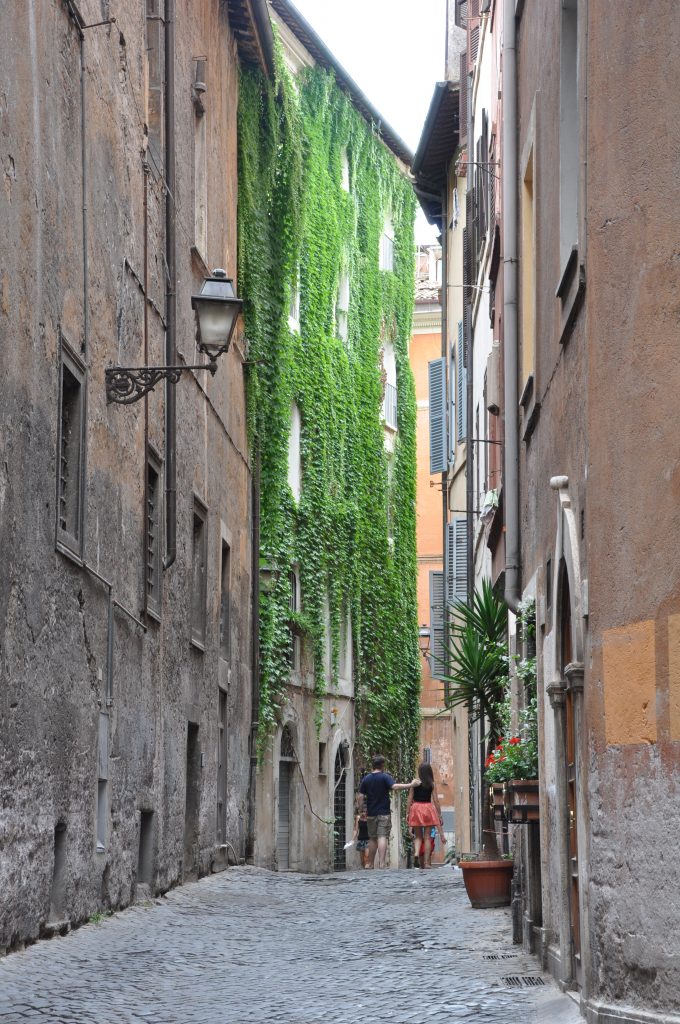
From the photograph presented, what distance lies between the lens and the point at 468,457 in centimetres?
2166

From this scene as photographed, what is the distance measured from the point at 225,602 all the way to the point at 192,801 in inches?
139

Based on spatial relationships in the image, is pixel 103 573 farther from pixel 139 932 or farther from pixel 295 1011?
pixel 295 1011

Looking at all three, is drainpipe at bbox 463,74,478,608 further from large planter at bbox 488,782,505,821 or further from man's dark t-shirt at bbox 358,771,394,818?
large planter at bbox 488,782,505,821

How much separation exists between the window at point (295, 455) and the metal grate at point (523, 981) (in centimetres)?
1741

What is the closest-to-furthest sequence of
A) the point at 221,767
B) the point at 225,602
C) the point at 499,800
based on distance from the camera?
the point at 499,800 < the point at 221,767 < the point at 225,602

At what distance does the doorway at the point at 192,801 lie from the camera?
52.7 ft

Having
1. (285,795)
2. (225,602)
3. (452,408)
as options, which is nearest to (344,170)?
(452,408)

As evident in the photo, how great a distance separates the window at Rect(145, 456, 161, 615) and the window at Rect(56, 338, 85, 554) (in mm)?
2930

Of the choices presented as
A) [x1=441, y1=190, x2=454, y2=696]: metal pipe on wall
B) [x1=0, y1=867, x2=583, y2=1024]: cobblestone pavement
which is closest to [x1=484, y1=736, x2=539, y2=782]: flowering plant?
[x1=0, y1=867, x2=583, y2=1024]: cobblestone pavement

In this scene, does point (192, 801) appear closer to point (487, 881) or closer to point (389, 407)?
point (487, 881)

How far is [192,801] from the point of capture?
54.1 ft

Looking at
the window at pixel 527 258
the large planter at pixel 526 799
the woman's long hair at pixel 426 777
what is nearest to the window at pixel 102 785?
the large planter at pixel 526 799

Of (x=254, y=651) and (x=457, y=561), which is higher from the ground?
(x=457, y=561)

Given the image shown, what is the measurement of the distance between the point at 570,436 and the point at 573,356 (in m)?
0.42
